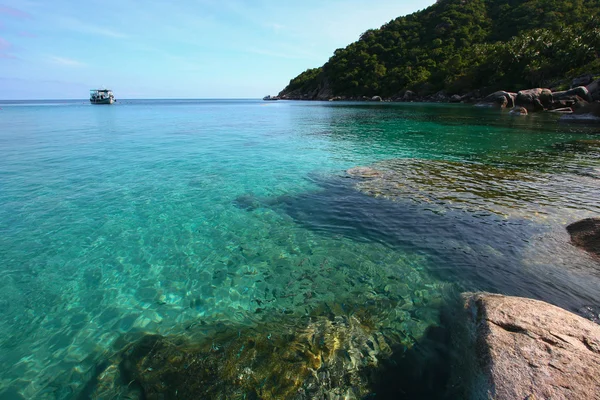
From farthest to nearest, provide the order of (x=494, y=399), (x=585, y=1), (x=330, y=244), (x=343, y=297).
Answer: (x=585, y=1) < (x=330, y=244) < (x=343, y=297) < (x=494, y=399)

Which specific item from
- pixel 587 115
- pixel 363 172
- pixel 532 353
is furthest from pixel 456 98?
pixel 532 353

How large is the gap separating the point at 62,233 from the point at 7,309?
4.05 m

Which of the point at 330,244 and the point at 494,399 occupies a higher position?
the point at 494,399

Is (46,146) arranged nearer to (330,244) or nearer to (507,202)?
(330,244)

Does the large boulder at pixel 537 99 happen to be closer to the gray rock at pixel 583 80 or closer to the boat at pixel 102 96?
the gray rock at pixel 583 80

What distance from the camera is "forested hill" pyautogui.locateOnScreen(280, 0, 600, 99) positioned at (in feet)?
244

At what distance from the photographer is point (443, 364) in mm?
5348

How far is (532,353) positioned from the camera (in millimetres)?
4496

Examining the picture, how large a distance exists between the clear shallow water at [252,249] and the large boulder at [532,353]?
1383 millimetres

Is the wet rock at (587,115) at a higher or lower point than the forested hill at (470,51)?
lower

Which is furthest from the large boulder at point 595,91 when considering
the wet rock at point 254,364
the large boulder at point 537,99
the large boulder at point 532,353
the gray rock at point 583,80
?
the wet rock at point 254,364

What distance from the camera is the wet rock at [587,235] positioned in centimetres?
850

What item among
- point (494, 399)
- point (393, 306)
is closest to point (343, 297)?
point (393, 306)

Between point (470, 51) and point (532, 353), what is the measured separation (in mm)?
133826
